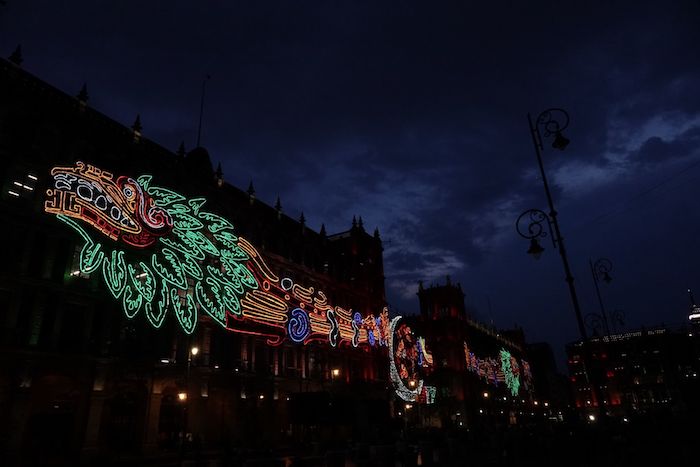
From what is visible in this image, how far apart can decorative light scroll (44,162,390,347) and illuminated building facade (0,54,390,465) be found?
0.33 feet

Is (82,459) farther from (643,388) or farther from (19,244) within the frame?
(643,388)

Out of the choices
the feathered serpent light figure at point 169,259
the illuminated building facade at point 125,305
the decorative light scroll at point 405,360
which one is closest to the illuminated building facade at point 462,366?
the decorative light scroll at point 405,360

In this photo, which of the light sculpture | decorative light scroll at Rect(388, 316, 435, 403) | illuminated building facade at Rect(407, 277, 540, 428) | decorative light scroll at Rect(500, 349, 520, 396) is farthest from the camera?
decorative light scroll at Rect(500, 349, 520, 396)

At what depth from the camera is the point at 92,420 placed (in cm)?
2508

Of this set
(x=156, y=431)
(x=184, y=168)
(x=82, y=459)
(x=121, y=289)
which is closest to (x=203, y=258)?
(x=121, y=289)

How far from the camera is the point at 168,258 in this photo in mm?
28844

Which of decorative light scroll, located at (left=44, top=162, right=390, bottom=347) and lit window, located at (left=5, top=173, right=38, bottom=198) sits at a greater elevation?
lit window, located at (left=5, top=173, right=38, bottom=198)

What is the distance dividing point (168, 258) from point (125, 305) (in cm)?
397

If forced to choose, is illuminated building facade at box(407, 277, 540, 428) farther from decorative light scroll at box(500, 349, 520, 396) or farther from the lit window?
the lit window

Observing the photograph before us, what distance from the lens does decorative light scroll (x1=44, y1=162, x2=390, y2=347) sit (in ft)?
84.3

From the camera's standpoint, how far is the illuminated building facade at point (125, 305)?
24.6m

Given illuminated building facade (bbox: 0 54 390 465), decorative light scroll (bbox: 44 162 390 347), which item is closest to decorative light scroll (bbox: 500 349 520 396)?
illuminated building facade (bbox: 0 54 390 465)

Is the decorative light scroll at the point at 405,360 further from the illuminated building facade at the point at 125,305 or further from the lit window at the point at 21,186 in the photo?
the lit window at the point at 21,186

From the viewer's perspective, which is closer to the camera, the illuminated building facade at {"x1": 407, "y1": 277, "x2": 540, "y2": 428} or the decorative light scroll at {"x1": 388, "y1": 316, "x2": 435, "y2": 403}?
the decorative light scroll at {"x1": 388, "y1": 316, "x2": 435, "y2": 403}
